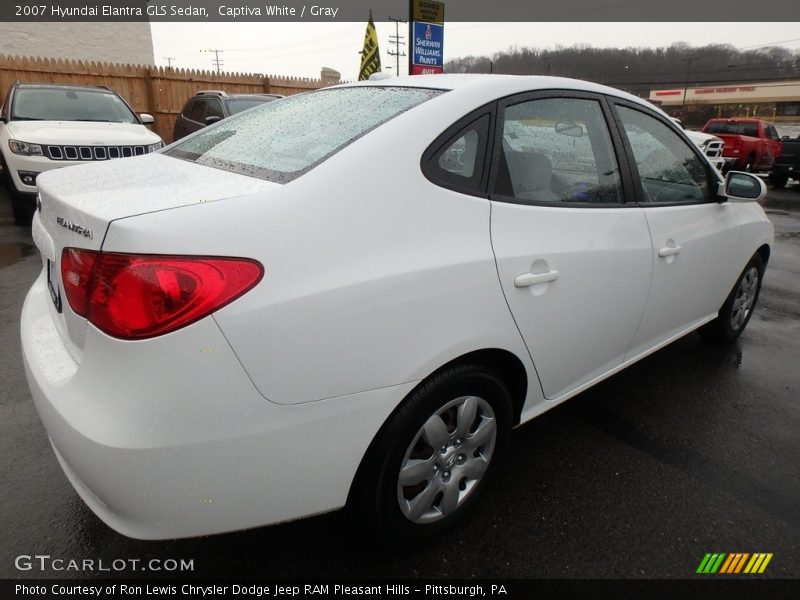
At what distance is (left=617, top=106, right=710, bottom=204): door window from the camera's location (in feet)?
8.59

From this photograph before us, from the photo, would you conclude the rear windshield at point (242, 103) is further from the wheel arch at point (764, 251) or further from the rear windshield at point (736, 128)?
Result: the rear windshield at point (736, 128)

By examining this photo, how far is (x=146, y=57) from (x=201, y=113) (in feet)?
54.7

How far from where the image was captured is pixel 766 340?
405 centimetres

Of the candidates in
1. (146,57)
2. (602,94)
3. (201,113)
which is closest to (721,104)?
(146,57)

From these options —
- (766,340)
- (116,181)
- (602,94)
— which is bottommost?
(766,340)

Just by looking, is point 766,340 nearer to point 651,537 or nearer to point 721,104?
point 651,537

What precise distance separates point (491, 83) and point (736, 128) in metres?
19.0

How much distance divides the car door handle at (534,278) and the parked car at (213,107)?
333 inches

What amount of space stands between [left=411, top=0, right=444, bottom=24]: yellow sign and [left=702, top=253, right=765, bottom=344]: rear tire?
29.1 feet

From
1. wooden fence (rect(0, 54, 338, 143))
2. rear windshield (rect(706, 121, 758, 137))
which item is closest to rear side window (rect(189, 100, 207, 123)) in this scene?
wooden fence (rect(0, 54, 338, 143))

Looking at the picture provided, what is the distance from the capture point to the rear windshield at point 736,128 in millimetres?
16953

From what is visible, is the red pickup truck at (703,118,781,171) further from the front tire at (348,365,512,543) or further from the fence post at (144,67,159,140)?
the front tire at (348,365,512,543)

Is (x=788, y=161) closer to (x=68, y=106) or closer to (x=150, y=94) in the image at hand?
(x=68, y=106)

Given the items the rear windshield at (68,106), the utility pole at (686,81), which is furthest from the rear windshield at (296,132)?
the utility pole at (686,81)
